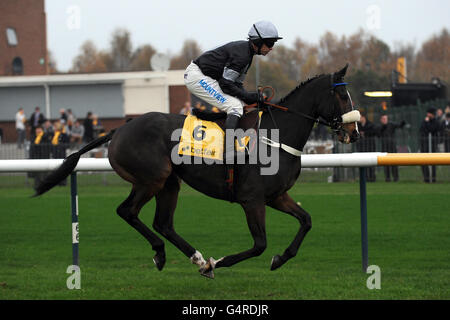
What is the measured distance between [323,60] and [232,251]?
48.6 meters

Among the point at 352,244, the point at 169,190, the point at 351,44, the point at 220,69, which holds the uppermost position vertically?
the point at 351,44

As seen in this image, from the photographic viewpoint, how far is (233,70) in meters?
6.70

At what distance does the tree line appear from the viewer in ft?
115

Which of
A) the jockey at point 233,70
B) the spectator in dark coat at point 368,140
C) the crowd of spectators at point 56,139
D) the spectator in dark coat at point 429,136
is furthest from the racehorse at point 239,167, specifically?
the spectator in dark coat at point 429,136

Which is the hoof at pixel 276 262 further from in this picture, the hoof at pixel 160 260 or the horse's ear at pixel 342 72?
the horse's ear at pixel 342 72

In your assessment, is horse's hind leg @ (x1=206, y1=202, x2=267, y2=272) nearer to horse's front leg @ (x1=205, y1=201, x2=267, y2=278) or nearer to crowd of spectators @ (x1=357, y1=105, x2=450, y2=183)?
horse's front leg @ (x1=205, y1=201, x2=267, y2=278)

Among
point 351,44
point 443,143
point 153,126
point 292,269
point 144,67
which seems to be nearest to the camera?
point 153,126

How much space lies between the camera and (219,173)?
6648mm

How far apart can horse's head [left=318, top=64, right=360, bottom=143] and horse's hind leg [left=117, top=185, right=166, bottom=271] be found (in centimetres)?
176

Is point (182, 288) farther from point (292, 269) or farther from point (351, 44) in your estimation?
point (351, 44)

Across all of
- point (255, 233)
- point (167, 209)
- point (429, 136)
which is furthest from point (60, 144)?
point (255, 233)

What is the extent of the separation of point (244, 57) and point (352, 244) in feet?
10.8

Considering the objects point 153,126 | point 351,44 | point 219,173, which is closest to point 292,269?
point 219,173

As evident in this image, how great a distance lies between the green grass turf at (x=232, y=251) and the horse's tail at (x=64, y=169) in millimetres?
841
